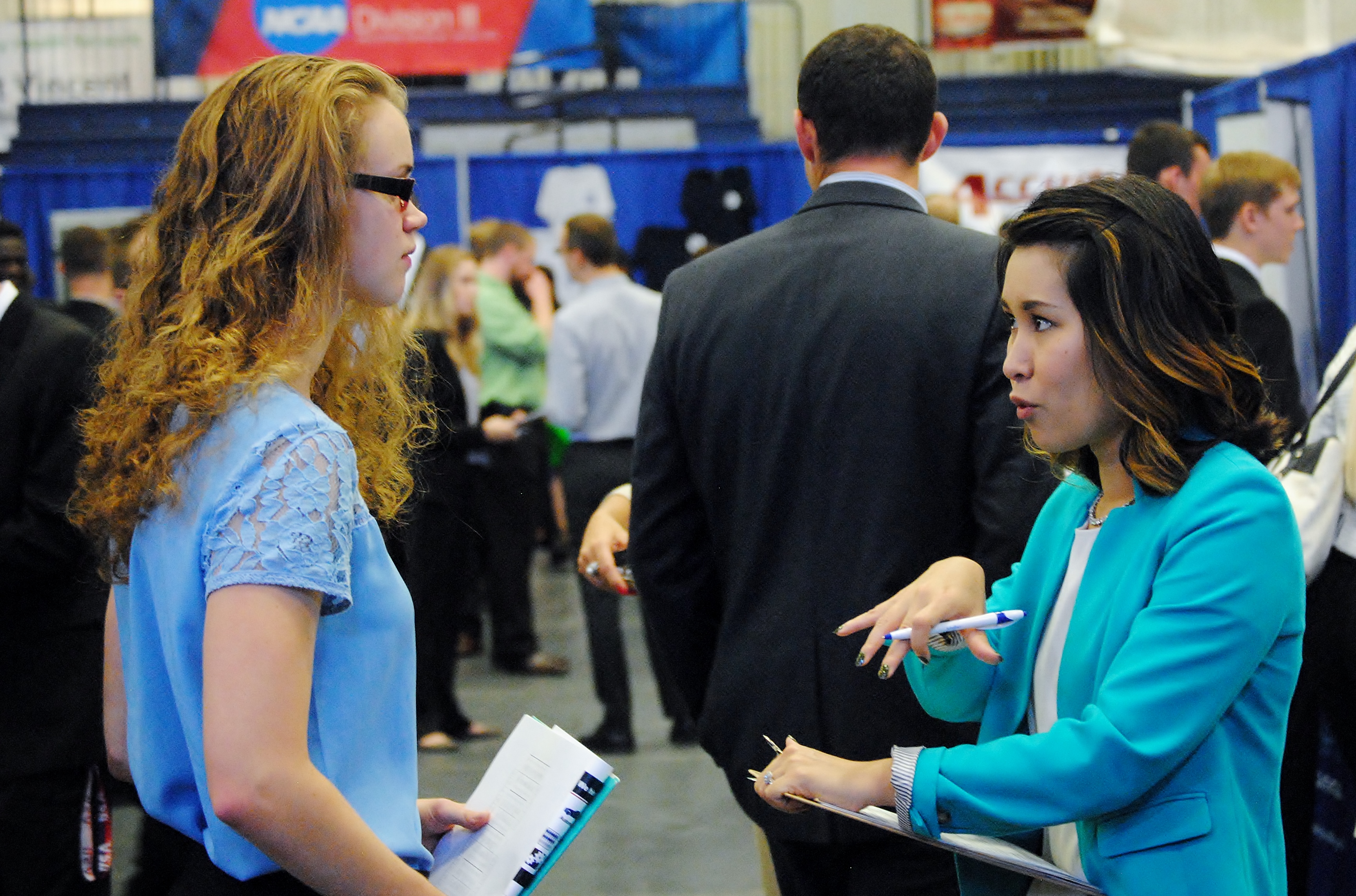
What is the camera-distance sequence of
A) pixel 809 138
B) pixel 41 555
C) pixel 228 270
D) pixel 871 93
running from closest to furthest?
pixel 228 270
pixel 871 93
pixel 809 138
pixel 41 555

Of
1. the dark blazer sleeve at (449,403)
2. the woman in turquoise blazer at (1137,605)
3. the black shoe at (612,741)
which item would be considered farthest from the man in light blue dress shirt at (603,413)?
the woman in turquoise blazer at (1137,605)

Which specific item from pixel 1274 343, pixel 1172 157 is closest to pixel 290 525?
pixel 1274 343

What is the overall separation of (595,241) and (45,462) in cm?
275

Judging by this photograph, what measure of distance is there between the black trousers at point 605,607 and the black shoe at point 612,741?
0.8 inches

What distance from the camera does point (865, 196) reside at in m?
2.00

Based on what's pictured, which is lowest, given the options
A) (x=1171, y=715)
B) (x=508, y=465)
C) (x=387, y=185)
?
(x=508, y=465)

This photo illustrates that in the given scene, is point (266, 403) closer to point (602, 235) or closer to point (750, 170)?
point (602, 235)

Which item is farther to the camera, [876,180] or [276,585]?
[876,180]

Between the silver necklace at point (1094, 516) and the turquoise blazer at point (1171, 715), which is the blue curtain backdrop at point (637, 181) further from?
the turquoise blazer at point (1171, 715)

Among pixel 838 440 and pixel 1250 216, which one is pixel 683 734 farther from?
pixel 838 440

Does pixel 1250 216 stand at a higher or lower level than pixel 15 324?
higher

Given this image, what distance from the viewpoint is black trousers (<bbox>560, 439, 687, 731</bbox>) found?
4809 millimetres

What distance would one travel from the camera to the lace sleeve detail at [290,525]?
1.11m

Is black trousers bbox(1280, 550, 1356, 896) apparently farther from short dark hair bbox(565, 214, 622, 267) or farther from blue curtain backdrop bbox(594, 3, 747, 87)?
blue curtain backdrop bbox(594, 3, 747, 87)
